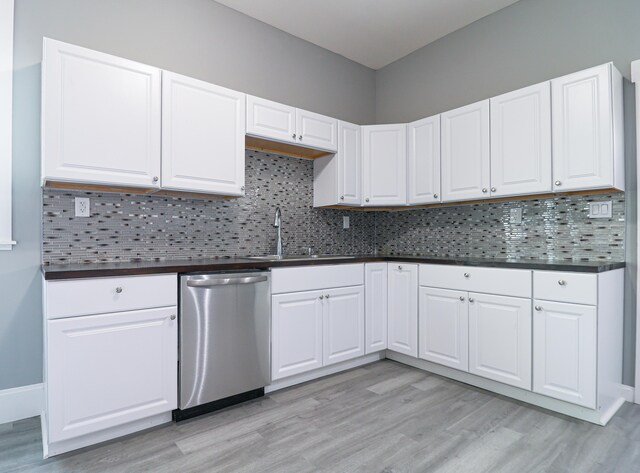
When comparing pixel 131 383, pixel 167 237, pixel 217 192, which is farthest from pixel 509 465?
pixel 167 237

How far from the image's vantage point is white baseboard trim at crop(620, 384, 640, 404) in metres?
2.32

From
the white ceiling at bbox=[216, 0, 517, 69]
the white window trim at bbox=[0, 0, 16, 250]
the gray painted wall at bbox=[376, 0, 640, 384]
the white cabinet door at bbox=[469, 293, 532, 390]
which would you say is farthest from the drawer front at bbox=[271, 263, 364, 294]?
the white ceiling at bbox=[216, 0, 517, 69]

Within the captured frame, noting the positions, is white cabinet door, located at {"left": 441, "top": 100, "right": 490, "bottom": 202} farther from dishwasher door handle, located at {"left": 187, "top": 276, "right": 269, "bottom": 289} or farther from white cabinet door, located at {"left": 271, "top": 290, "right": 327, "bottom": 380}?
dishwasher door handle, located at {"left": 187, "top": 276, "right": 269, "bottom": 289}

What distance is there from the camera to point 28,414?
2125mm

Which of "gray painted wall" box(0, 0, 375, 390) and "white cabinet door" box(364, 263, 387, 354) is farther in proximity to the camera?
"white cabinet door" box(364, 263, 387, 354)

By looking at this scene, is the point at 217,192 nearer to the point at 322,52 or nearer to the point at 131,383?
the point at 131,383

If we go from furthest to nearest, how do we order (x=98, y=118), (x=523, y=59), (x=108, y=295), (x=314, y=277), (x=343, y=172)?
(x=343, y=172), (x=523, y=59), (x=314, y=277), (x=98, y=118), (x=108, y=295)

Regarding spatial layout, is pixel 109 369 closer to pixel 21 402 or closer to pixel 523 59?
pixel 21 402

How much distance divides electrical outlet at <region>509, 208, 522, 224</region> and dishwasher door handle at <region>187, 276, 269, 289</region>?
1910 mm

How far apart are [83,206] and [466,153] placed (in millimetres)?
2609

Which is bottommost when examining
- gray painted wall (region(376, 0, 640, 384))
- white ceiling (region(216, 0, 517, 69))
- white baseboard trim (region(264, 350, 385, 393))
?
white baseboard trim (region(264, 350, 385, 393))

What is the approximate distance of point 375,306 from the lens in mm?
3021

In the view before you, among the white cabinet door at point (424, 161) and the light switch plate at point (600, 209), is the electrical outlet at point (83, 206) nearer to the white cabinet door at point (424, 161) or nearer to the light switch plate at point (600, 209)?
the white cabinet door at point (424, 161)

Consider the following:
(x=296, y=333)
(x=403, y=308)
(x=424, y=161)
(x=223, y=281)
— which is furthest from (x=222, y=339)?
(x=424, y=161)
